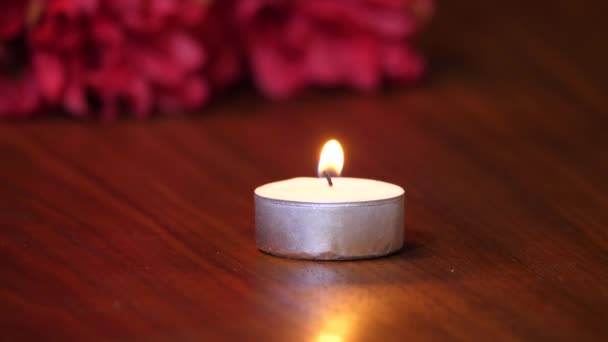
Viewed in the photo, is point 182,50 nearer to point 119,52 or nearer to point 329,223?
point 119,52

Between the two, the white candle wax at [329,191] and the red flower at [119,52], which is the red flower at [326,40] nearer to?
the red flower at [119,52]

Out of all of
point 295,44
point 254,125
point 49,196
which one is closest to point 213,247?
point 49,196

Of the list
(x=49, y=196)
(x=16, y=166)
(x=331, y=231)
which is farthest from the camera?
(x=16, y=166)

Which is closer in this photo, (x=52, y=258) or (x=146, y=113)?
(x=52, y=258)

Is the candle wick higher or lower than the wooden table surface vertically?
higher

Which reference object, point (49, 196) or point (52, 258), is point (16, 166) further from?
point (52, 258)

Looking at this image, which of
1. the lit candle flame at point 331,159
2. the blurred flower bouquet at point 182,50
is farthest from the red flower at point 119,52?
the lit candle flame at point 331,159

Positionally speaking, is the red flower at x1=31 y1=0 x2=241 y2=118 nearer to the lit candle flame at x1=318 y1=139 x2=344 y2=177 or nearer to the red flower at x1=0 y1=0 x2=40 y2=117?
the red flower at x1=0 y1=0 x2=40 y2=117

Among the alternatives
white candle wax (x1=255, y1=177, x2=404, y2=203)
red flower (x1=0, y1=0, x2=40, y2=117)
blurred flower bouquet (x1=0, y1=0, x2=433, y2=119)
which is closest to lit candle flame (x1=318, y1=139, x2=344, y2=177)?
white candle wax (x1=255, y1=177, x2=404, y2=203)
